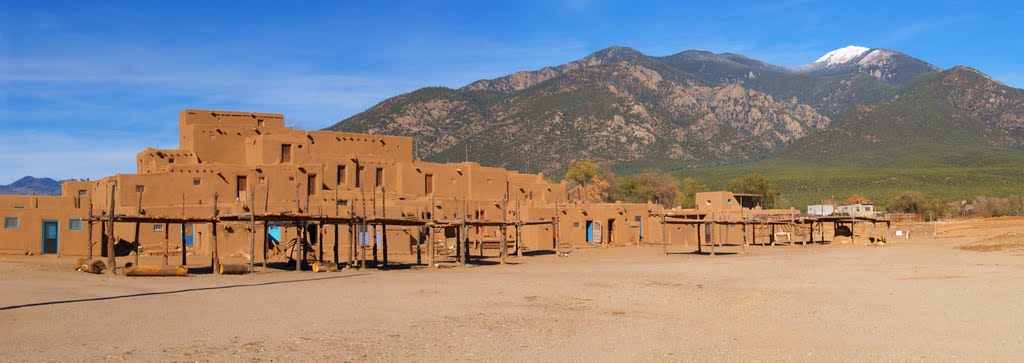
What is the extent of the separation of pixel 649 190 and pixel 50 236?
2147 inches

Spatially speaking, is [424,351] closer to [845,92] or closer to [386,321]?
[386,321]

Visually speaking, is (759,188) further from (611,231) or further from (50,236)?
(50,236)

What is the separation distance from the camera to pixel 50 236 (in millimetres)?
33312

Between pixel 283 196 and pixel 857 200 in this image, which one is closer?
pixel 283 196

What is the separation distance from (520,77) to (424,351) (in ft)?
515

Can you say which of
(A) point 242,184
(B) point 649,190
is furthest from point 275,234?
(B) point 649,190

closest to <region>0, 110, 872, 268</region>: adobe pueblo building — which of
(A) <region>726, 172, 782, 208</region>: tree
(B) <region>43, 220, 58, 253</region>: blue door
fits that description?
(B) <region>43, 220, 58, 253</region>: blue door

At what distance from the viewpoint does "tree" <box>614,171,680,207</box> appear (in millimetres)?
79062

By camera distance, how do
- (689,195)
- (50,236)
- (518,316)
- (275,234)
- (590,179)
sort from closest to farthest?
(518,316) < (50,236) < (275,234) < (689,195) < (590,179)

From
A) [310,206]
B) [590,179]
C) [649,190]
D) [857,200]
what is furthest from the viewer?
[590,179]

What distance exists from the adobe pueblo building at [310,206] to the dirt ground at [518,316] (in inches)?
295

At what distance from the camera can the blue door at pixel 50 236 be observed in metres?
33.2

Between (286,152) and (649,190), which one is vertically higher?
(286,152)

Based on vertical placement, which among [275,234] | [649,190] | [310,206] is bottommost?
[275,234]
